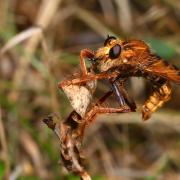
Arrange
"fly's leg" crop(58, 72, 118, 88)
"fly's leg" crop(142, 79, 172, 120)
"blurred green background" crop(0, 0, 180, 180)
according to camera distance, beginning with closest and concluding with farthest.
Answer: "fly's leg" crop(58, 72, 118, 88)
"fly's leg" crop(142, 79, 172, 120)
"blurred green background" crop(0, 0, 180, 180)

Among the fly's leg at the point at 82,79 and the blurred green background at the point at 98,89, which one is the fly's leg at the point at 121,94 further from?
the blurred green background at the point at 98,89

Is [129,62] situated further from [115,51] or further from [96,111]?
[96,111]

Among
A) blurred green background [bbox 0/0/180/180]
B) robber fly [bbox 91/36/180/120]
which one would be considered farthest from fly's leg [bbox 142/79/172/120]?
blurred green background [bbox 0/0/180/180]

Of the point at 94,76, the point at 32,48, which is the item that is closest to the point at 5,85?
A: the point at 32,48

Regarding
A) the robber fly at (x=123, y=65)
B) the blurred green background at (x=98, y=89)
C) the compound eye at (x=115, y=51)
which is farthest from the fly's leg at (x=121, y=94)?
the blurred green background at (x=98, y=89)

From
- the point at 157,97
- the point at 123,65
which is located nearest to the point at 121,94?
the point at 123,65

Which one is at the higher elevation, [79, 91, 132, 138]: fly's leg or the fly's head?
the fly's head

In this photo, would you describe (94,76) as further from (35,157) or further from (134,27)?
(134,27)

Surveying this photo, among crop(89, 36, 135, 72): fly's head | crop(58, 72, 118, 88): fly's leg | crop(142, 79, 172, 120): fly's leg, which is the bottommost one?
crop(142, 79, 172, 120): fly's leg

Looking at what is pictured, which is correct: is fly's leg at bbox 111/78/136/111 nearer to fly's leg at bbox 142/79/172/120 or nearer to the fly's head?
the fly's head
